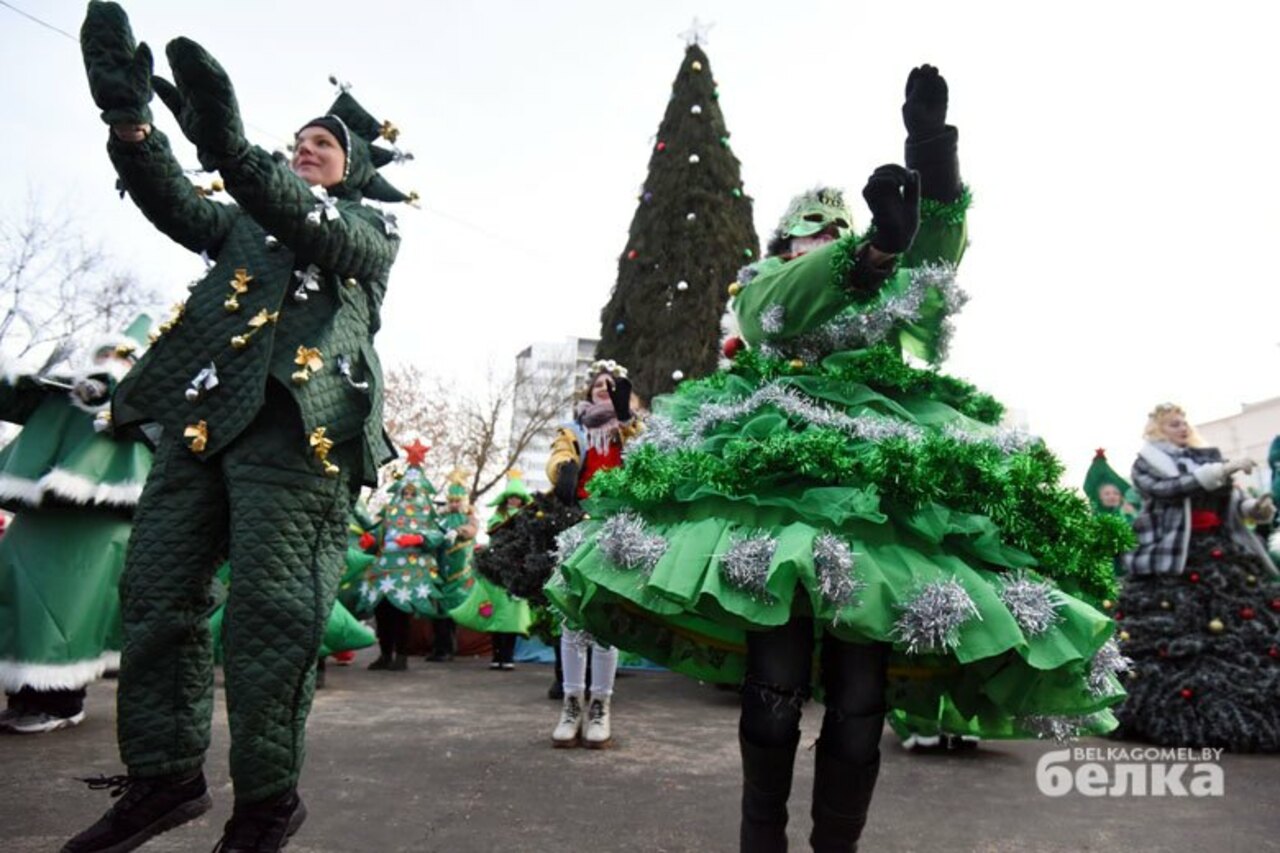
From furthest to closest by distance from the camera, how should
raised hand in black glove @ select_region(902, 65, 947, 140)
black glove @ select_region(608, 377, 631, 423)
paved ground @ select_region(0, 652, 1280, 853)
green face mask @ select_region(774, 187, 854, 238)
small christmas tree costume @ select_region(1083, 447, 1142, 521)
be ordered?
small christmas tree costume @ select_region(1083, 447, 1142, 521), black glove @ select_region(608, 377, 631, 423), green face mask @ select_region(774, 187, 854, 238), paved ground @ select_region(0, 652, 1280, 853), raised hand in black glove @ select_region(902, 65, 947, 140)

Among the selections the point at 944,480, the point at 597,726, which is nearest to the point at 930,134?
the point at 944,480

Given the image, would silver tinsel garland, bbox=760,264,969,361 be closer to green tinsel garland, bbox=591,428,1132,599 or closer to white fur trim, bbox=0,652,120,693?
green tinsel garland, bbox=591,428,1132,599

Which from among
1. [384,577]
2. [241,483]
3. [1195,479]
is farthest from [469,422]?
[241,483]

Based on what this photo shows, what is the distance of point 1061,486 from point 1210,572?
3701 mm

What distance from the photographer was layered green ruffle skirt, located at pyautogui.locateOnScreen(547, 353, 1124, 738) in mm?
1804

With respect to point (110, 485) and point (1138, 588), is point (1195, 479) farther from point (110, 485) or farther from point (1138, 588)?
point (110, 485)

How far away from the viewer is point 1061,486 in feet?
6.89

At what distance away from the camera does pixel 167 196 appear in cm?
219

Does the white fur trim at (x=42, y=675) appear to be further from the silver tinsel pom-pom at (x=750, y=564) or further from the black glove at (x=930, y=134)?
the black glove at (x=930, y=134)

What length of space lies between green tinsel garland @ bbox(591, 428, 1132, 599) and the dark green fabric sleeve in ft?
4.50

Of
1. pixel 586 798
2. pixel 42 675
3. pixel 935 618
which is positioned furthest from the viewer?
pixel 42 675

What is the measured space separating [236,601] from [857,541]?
1431 millimetres

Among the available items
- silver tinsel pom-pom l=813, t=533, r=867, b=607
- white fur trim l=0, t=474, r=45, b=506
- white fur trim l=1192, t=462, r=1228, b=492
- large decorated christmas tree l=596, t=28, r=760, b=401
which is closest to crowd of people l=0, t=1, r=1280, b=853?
silver tinsel pom-pom l=813, t=533, r=867, b=607

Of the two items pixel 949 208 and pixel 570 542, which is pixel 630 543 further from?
pixel 949 208
